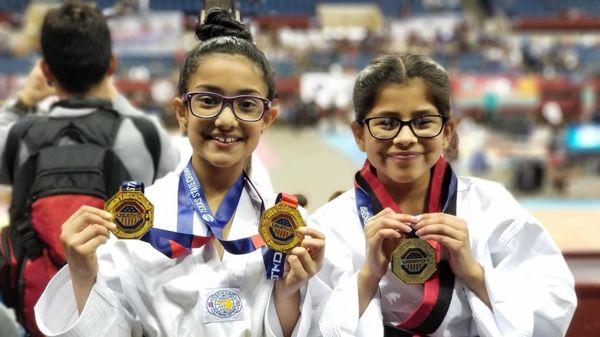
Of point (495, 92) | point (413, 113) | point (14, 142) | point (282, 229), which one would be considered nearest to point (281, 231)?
point (282, 229)

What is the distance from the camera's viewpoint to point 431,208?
1675 mm

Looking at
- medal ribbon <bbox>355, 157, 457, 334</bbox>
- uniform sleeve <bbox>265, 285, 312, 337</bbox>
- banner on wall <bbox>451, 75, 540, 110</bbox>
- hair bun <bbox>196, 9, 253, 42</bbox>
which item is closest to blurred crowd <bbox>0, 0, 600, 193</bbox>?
banner on wall <bbox>451, 75, 540, 110</bbox>

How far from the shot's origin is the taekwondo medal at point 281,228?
148 cm

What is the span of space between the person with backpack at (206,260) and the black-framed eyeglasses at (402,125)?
235mm

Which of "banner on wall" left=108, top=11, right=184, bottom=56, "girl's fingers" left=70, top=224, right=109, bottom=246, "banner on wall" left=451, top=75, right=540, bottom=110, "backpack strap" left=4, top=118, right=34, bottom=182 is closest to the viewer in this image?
"girl's fingers" left=70, top=224, right=109, bottom=246

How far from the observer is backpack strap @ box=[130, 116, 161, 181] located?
2090 millimetres

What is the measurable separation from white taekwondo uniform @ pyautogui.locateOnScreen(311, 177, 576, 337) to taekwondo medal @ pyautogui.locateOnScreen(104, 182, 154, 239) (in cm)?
41

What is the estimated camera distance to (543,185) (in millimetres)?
9602

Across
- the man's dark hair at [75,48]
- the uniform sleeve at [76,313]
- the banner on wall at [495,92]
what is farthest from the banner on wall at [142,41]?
the uniform sleeve at [76,313]

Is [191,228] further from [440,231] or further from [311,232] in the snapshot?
[440,231]

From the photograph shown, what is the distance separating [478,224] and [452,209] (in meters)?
0.07

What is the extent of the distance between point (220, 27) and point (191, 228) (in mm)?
502

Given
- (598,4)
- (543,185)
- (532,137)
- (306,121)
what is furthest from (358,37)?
(543,185)

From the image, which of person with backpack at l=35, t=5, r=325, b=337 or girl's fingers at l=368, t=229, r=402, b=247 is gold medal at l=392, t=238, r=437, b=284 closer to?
girl's fingers at l=368, t=229, r=402, b=247
